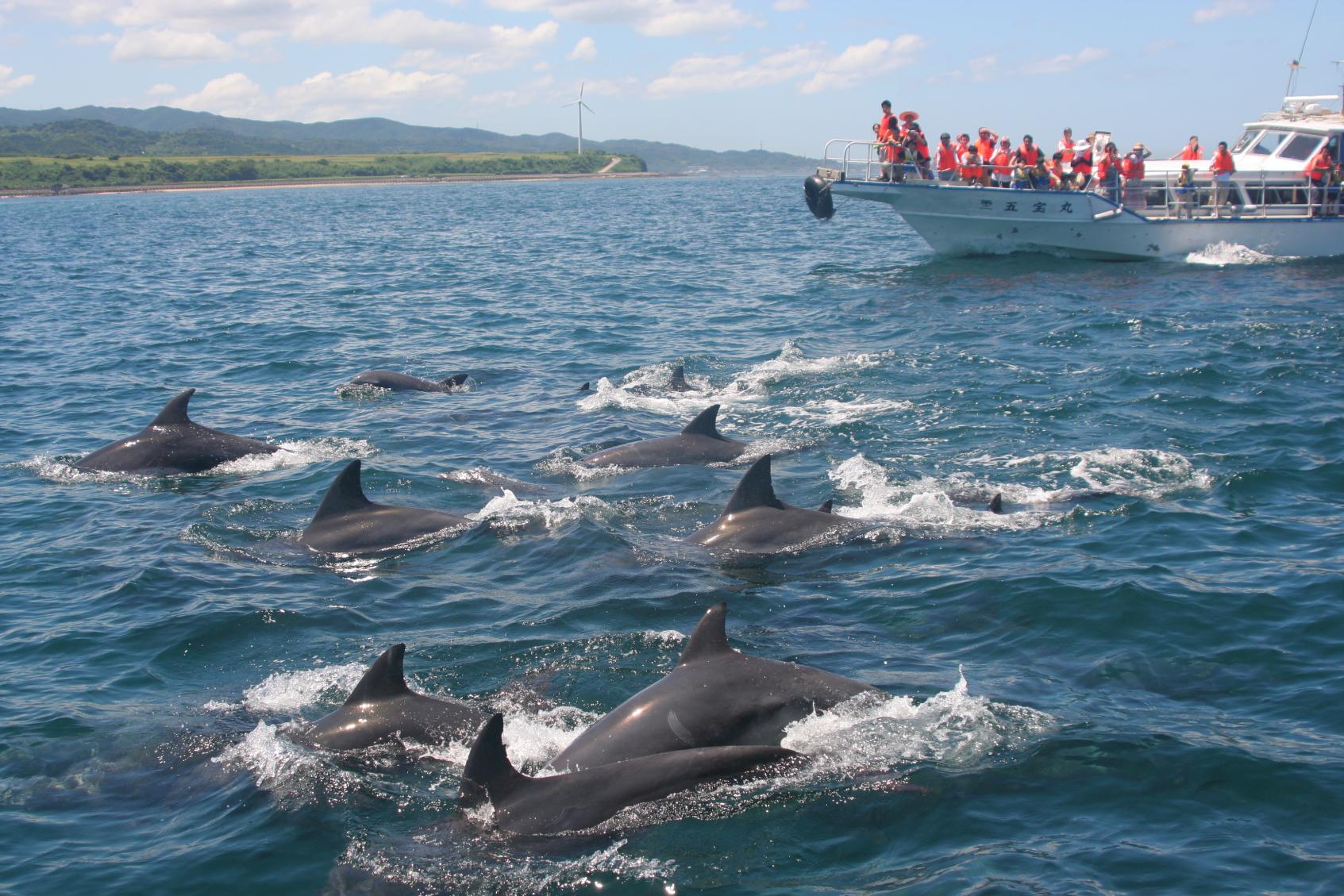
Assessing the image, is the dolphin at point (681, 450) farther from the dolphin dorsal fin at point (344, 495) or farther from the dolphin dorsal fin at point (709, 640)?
the dolphin dorsal fin at point (709, 640)

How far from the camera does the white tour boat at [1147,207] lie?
117ft

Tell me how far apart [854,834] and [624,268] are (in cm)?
4026

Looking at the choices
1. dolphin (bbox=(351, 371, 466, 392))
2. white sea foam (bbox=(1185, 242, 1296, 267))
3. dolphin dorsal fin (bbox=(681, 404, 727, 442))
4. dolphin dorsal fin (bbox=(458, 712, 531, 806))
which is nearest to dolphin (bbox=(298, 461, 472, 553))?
dolphin dorsal fin (bbox=(681, 404, 727, 442))

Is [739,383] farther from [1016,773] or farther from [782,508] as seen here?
[1016,773]

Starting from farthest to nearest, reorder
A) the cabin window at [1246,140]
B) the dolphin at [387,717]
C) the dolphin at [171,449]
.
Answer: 1. the cabin window at [1246,140]
2. the dolphin at [171,449]
3. the dolphin at [387,717]

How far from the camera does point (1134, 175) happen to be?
36.2 metres

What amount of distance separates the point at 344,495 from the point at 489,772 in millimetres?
6556

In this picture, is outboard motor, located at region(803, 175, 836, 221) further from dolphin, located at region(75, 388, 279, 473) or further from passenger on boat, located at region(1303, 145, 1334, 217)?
A: dolphin, located at region(75, 388, 279, 473)

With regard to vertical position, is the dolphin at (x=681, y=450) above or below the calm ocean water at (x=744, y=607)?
above

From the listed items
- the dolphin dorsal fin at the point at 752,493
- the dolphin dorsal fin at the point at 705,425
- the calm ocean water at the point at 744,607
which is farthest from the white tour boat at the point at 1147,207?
the dolphin dorsal fin at the point at 752,493

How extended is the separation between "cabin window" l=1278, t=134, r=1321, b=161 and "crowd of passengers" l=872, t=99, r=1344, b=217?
3.29 feet

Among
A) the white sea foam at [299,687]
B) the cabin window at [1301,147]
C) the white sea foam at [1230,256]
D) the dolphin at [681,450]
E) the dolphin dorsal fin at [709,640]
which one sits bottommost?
the white sea foam at [299,687]

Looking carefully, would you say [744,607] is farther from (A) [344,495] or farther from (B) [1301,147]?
(B) [1301,147]

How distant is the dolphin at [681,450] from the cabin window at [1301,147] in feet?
98.7
